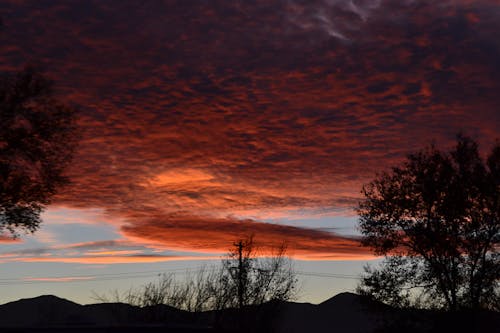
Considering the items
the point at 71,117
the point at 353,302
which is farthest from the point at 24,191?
the point at 353,302

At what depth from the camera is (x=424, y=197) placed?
46.1 m

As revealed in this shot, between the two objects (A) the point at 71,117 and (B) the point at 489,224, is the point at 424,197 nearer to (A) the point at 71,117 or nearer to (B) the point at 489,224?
(B) the point at 489,224

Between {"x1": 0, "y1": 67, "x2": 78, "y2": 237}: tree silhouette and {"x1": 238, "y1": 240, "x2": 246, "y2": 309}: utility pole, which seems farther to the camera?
{"x1": 238, "y1": 240, "x2": 246, "y2": 309}: utility pole

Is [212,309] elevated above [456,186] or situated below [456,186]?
below

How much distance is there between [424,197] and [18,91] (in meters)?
28.2

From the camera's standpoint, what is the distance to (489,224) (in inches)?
1767

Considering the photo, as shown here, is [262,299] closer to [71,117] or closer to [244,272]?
[244,272]

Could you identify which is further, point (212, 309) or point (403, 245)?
point (212, 309)

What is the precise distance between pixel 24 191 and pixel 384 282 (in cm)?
2631

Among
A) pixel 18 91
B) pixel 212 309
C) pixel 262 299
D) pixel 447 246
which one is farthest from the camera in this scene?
pixel 262 299

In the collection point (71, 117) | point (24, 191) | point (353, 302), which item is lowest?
point (353, 302)

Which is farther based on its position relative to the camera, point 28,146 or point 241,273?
point 241,273

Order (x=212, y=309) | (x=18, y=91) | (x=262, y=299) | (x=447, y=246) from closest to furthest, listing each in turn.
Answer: (x=18, y=91) < (x=447, y=246) < (x=212, y=309) < (x=262, y=299)

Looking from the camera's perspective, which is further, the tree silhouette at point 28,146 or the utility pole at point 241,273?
the utility pole at point 241,273
